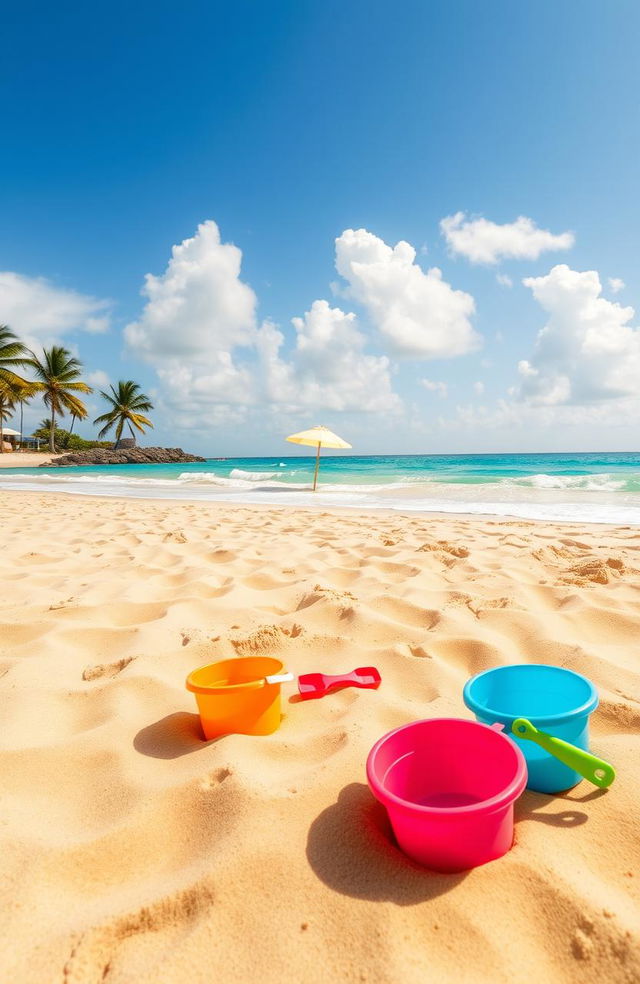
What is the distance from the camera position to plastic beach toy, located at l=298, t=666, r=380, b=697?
182 cm

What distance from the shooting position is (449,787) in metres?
1.28

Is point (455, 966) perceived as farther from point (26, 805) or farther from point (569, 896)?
point (26, 805)

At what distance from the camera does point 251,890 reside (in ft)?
3.30

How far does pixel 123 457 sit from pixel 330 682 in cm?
4028

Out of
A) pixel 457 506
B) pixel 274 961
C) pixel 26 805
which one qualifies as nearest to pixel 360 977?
pixel 274 961

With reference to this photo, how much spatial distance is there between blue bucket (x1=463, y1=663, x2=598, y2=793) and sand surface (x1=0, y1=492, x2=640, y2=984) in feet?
0.22

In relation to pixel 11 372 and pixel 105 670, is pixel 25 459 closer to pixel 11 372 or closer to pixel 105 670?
pixel 11 372

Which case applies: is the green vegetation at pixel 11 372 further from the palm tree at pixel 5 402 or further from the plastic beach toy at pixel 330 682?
the plastic beach toy at pixel 330 682

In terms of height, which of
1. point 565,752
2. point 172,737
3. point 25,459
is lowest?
point 25,459


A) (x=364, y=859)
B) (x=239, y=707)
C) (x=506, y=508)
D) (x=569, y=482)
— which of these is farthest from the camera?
(x=569, y=482)

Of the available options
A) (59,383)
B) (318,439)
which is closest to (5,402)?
(59,383)

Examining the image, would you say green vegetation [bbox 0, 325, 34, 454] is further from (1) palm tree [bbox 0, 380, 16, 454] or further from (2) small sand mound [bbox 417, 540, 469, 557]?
(2) small sand mound [bbox 417, 540, 469, 557]

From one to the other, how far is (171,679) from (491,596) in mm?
1759

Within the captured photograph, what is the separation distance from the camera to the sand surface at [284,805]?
0.89 meters
